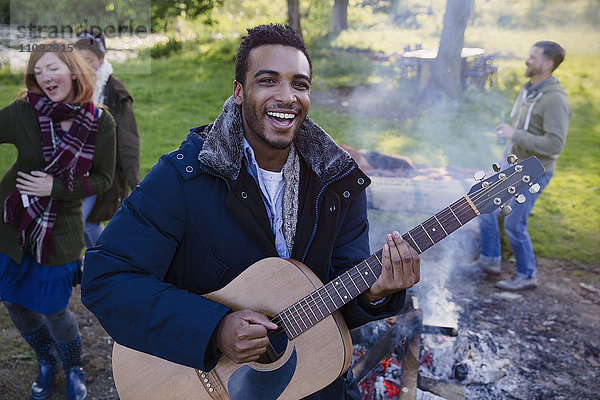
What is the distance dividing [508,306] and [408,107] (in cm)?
639

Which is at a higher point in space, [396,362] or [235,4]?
[235,4]

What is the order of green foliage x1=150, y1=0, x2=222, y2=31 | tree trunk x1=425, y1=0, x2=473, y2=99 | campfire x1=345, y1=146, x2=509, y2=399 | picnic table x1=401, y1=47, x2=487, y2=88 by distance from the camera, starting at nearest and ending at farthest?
campfire x1=345, y1=146, x2=509, y2=399 → tree trunk x1=425, y1=0, x2=473, y2=99 → picnic table x1=401, y1=47, x2=487, y2=88 → green foliage x1=150, y1=0, x2=222, y2=31

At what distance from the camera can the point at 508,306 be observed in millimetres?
4742

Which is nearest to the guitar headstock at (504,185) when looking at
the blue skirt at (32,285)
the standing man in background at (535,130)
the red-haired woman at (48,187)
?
the red-haired woman at (48,187)

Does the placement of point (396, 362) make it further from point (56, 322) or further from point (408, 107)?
point (408, 107)

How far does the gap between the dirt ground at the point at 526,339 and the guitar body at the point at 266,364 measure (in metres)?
1.75

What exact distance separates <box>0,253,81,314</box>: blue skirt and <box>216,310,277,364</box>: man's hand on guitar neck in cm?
187

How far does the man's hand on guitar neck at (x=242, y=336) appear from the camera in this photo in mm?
1847

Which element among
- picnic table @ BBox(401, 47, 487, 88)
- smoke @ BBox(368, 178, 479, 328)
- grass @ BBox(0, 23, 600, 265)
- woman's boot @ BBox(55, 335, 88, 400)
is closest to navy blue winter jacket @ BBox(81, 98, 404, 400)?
woman's boot @ BBox(55, 335, 88, 400)

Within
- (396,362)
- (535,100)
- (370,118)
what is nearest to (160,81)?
(370,118)

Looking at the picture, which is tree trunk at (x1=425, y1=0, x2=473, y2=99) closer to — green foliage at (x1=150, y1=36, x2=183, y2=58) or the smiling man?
green foliage at (x1=150, y1=36, x2=183, y2=58)

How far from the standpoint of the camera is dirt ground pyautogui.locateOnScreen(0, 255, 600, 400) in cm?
352

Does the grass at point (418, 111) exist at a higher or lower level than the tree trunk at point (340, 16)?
lower

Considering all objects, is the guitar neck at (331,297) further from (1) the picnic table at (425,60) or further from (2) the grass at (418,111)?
(1) the picnic table at (425,60)
